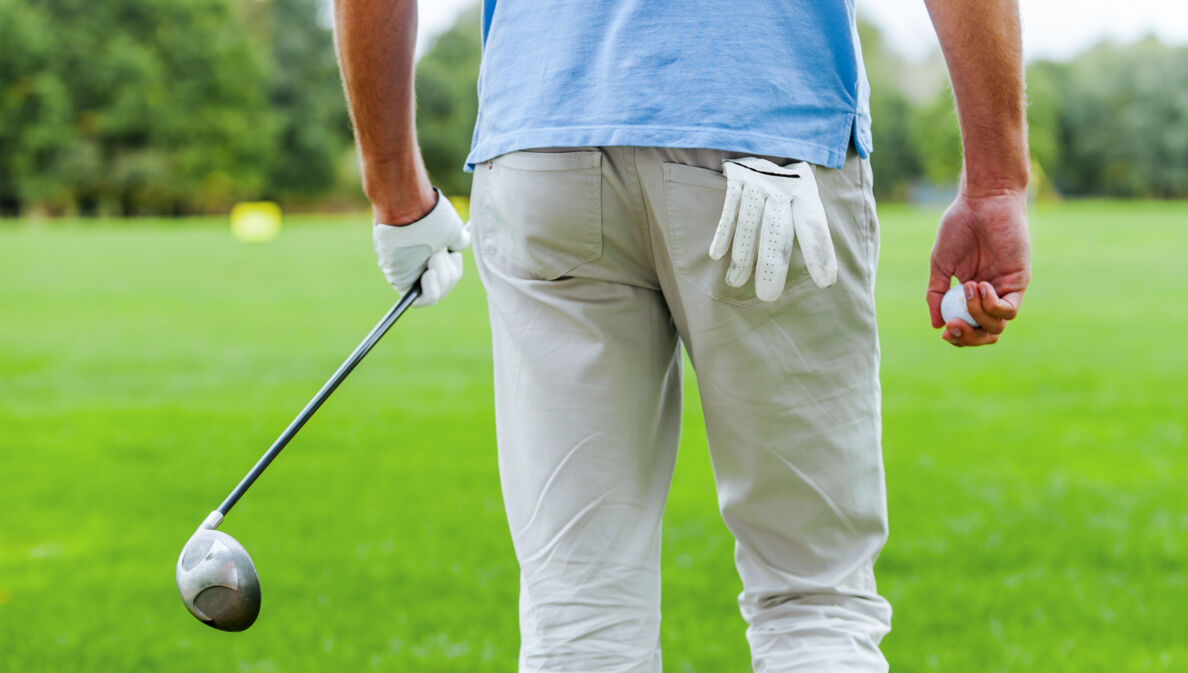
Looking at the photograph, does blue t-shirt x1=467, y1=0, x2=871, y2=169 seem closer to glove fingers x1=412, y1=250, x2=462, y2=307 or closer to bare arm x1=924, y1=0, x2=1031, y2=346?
bare arm x1=924, y1=0, x2=1031, y2=346

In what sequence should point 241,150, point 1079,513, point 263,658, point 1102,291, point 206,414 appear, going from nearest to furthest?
point 263,658, point 1079,513, point 206,414, point 1102,291, point 241,150

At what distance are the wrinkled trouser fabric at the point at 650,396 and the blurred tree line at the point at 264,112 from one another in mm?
47162

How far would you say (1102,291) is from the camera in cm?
1430

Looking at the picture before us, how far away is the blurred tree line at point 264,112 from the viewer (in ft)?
173

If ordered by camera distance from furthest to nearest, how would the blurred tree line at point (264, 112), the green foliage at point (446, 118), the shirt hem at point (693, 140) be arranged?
the green foliage at point (446, 118)
the blurred tree line at point (264, 112)
the shirt hem at point (693, 140)

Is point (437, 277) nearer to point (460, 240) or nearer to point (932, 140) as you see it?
→ point (460, 240)

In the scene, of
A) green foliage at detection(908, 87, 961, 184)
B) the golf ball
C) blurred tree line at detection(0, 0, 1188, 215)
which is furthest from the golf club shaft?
green foliage at detection(908, 87, 961, 184)

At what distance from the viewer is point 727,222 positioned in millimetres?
1526

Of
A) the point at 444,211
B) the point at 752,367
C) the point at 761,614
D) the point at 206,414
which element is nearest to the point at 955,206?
the point at 752,367

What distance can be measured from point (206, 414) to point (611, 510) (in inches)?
227

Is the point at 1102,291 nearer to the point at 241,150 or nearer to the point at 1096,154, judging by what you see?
the point at 241,150

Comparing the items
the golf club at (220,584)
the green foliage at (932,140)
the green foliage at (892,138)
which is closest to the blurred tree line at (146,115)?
the green foliage at (892,138)

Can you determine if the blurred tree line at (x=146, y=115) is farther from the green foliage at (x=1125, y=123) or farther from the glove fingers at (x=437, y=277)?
the glove fingers at (x=437, y=277)

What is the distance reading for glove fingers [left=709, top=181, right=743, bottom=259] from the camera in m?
1.52
